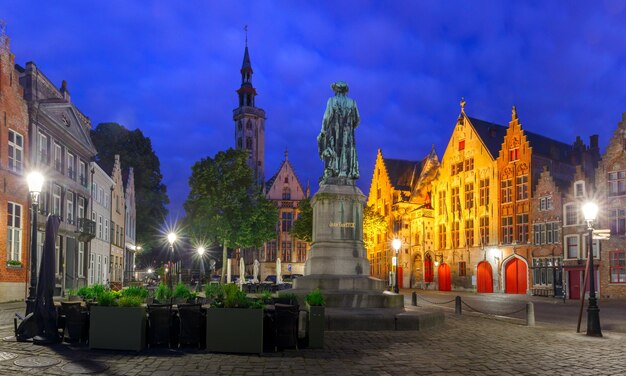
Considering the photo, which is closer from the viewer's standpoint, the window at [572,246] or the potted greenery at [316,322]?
the potted greenery at [316,322]

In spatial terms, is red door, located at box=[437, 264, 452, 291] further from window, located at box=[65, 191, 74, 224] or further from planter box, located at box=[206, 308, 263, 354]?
planter box, located at box=[206, 308, 263, 354]

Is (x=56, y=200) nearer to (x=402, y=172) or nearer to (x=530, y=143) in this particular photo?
(x=530, y=143)

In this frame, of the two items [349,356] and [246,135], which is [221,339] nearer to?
[349,356]

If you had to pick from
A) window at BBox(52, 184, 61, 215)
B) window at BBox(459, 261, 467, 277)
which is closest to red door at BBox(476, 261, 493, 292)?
window at BBox(459, 261, 467, 277)

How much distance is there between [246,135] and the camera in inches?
3856

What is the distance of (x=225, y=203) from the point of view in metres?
48.1

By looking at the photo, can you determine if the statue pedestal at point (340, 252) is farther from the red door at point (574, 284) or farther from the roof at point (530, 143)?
the roof at point (530, 143)

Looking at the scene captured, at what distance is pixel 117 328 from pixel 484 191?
154 feet

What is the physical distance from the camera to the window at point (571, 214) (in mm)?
43688

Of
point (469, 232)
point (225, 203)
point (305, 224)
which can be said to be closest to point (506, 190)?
point (469, 232)

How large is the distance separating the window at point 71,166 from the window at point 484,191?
35367mm

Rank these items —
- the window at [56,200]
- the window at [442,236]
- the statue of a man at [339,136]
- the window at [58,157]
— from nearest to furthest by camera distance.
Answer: the statue of a man at [339,136]
the window at [56,200]
the window at [58,157]
the window at [442,236]

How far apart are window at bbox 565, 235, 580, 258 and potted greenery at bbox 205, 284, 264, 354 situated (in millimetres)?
38729

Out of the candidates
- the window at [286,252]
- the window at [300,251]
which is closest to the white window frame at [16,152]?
the window at [286,252]
